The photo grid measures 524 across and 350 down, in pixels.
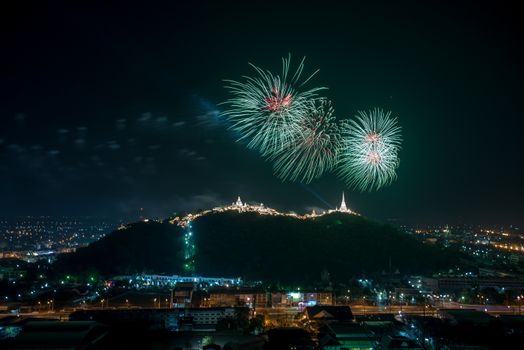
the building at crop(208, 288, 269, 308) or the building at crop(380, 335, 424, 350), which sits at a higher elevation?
the building at crop(208, 288, 269, 308)

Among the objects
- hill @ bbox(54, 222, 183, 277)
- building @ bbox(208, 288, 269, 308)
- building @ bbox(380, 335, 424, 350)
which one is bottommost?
building @ bbox(380, 335, 424, 350)

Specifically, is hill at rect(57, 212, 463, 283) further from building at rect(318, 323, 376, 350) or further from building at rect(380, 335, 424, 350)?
building at rect(380, 335, 424, 350)

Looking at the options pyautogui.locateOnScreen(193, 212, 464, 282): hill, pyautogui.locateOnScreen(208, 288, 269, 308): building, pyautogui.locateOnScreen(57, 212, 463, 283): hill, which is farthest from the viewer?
pyautogui.locateOnScreen(57, 212, 463, 283): hill

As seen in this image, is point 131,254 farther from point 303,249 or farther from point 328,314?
point 328,314

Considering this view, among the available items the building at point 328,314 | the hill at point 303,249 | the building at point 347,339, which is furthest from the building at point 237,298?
the building at point 347,339

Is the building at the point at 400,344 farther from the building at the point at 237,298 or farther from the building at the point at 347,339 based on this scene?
the building at the point at 237,298

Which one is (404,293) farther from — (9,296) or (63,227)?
(63,227)

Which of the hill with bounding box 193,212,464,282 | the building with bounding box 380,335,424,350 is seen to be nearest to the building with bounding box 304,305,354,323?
the building with bounding box 380,335,424,350

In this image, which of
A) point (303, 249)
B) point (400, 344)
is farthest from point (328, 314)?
point (303, 249)

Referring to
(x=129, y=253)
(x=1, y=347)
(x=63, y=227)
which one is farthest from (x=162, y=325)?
(x=63, y=227)

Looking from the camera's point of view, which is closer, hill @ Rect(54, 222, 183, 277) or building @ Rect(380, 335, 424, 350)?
building @ Rect(380, 335, 424, 350)
